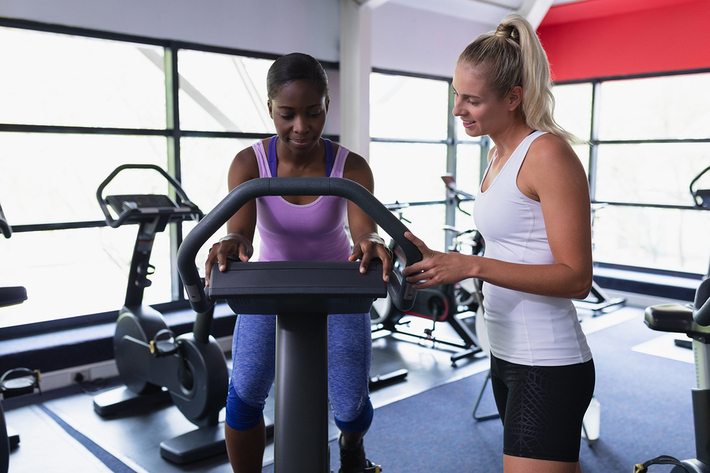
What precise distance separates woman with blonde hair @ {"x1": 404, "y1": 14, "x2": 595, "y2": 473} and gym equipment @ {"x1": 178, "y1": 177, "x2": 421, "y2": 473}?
0.70ft

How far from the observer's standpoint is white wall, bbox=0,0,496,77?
11.9 feet

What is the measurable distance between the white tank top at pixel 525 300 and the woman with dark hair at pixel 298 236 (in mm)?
353

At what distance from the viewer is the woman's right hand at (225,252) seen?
1073 millimetres

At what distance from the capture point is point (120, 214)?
289 cm

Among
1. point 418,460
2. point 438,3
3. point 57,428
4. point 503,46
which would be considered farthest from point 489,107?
point 438,3

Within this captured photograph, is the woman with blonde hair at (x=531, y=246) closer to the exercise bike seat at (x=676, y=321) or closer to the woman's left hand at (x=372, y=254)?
the woman's left hand at (x=372, y=254)

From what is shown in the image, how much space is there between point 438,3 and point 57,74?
3756 mm

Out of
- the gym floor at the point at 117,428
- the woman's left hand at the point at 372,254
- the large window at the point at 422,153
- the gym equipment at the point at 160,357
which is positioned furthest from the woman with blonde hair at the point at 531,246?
the large window at the point at 422,153

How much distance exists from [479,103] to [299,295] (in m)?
0.60

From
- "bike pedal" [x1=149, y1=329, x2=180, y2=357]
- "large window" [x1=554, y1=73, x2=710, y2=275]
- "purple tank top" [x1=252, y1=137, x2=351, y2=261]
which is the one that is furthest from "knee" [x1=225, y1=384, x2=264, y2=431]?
"large window" [x1=554, y1=73, x2=710, y2=275]

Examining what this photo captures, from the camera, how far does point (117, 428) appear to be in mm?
2963

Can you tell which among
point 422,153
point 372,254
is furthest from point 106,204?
point 422,153

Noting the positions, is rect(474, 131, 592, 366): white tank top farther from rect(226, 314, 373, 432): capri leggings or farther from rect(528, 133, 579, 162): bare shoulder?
rect(226, 314, 373, 432): capri leggings

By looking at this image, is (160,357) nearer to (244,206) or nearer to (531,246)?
(244,206)
